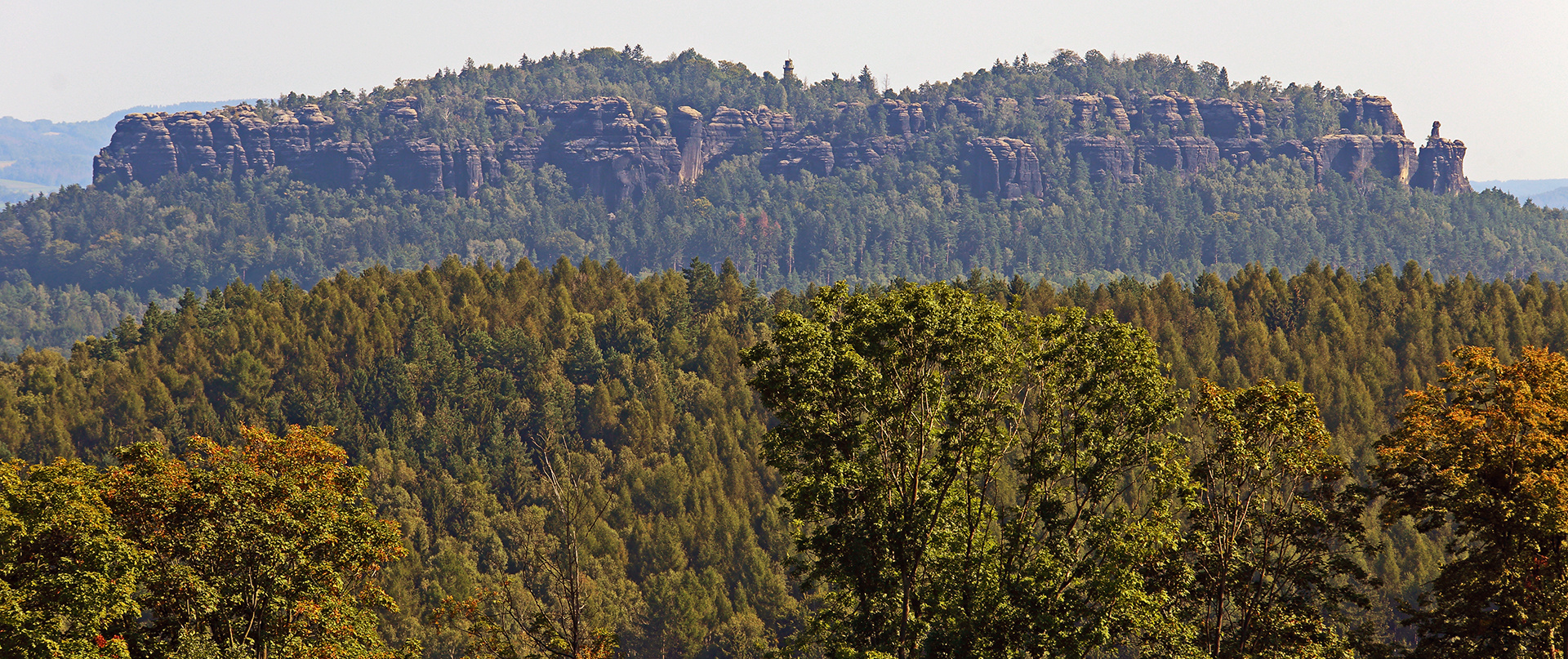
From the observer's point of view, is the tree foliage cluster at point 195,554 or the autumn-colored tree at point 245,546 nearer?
the tree foliage cluster at point 195,554

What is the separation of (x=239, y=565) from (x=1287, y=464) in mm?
27113

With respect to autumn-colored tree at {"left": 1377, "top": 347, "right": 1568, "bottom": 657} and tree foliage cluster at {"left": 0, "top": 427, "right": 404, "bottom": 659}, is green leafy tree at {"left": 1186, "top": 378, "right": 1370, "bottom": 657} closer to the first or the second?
autumn-colored tree at {"left": 1377, "top": 347, "right": 1568, "bottom": 657}

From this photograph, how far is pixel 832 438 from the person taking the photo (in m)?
36.9

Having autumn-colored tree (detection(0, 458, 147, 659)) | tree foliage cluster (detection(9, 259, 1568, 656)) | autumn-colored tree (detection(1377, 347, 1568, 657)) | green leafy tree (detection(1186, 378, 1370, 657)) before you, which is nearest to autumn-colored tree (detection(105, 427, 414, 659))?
tree foliage cluster (detection(9, 259, 1568, 656))

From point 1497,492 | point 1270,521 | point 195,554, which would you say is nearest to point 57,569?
point 195,554

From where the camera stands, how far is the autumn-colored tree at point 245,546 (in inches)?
1374

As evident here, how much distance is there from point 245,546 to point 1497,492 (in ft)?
106

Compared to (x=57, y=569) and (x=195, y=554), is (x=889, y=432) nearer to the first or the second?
(x=195, y=554)

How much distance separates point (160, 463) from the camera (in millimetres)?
35812

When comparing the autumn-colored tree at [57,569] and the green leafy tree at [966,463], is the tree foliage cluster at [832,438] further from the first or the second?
the autumn-colored tree at [57,569]

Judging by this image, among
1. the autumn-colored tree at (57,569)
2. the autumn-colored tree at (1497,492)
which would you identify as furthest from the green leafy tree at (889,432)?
the autumn-colored tree at (57,569)

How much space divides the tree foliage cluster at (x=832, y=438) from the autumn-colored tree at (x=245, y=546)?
1.29 metres

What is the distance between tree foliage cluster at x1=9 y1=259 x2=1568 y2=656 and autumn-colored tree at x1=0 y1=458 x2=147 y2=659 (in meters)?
2.64

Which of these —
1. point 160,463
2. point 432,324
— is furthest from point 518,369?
point 160,463
